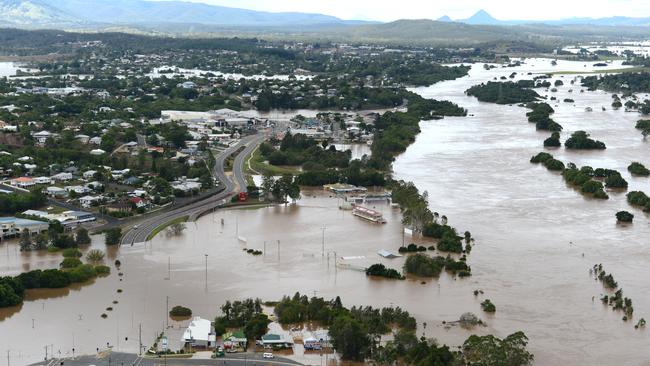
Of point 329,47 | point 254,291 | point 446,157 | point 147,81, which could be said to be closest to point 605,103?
point 446,157

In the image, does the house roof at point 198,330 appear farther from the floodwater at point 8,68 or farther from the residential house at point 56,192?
the floodwater at point 8,68

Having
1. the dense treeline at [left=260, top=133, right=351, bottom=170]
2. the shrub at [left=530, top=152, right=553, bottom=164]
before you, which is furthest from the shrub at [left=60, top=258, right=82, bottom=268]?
the shrub at [left=530, top=152, right=553, bottom=164]

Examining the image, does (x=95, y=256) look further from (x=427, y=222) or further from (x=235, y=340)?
(x=427, y=222)

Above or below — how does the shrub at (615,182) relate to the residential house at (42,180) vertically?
above

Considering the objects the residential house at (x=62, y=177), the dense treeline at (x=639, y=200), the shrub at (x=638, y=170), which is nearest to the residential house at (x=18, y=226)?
the residential house at (x=62, y=177)

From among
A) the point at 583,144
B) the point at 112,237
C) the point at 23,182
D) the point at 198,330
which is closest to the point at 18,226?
the point at 112,237

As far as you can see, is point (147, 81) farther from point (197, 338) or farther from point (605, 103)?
point (197, 338)
